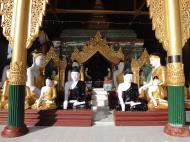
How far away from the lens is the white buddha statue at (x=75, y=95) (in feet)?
21.9

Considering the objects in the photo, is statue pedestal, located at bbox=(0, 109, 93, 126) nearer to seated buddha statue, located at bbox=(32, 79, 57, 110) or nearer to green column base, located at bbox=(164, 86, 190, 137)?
seated buddha statue, located at bbox=(32, 79, 57, 110)

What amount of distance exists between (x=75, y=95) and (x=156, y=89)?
236 centimetres

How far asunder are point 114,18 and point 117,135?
954cm

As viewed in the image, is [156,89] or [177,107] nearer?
[177,107]

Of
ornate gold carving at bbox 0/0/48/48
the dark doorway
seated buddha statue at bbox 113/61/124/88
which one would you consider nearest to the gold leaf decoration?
ornate gold carving at bbox 0/0/48/48

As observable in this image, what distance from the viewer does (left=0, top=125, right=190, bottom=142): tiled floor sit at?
5.03 metres

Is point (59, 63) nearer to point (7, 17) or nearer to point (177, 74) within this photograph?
point (7, 17)

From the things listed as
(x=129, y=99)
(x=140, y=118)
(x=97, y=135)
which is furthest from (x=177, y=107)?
(x=97, y=135)

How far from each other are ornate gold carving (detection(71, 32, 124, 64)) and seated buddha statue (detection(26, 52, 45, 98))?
2141 mm

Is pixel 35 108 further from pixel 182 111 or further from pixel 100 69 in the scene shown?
pixel 100 69

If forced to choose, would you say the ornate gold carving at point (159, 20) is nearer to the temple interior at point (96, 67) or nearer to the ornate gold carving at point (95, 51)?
the temple interior at point (96, 67)

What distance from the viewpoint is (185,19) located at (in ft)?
18.9

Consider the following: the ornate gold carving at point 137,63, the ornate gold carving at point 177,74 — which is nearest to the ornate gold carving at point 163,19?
the ornate gold carving at point 177,74

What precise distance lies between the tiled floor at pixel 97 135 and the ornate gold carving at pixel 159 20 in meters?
2.14
